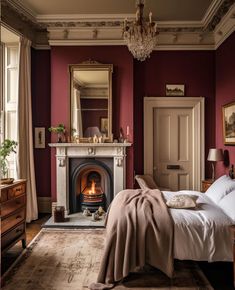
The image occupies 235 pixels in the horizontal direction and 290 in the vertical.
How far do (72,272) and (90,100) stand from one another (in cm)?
322

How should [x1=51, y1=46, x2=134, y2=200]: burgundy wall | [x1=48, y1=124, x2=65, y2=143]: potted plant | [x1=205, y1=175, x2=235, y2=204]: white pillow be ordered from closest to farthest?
[x1=205, y1=175, x2=235, y2=204]: white pillow
[x1=48, y1=124, x2=65, y2=143]: potted plant
[x1=51, y1=46, x2=134, y2=200]: burgundy wall

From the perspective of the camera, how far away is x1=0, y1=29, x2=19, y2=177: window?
494cm

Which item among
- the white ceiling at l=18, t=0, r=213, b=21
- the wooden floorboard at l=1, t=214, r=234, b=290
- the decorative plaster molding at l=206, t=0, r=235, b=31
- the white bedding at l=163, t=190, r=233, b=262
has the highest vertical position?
the white ceiling at l=18, t=0, r=213, b=21

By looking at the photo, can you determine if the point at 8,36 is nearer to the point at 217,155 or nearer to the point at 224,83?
the point at 224,83

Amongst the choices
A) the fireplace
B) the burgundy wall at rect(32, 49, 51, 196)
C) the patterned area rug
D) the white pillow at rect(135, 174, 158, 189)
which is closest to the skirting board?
the burgundy wall at rect(32, 49, 51, 196)

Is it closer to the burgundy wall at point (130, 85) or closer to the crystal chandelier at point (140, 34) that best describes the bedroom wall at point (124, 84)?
the burgundy wall at point (130, 85)

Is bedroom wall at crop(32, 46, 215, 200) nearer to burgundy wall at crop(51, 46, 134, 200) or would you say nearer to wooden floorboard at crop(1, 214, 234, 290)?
burgundy wall at crop(51, 46, 134, 200)

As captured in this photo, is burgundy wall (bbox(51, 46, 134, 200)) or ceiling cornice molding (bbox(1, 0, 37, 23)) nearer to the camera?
ceiling cornice molding (bbox(1, 0, 37, 23))

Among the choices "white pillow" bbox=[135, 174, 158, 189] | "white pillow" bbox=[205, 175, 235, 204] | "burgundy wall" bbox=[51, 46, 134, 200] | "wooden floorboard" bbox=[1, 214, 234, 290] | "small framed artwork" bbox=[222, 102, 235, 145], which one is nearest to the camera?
"wooden floorboard" bbox=[1, 214, 234, 290]

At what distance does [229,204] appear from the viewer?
10.3ft

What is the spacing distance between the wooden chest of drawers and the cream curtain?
1.23 metres

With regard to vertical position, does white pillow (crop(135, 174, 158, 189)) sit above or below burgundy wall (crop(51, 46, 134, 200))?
below

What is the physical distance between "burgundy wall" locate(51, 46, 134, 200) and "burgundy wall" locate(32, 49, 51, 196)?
30 cm

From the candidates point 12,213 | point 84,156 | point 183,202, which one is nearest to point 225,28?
→ point 183,202
